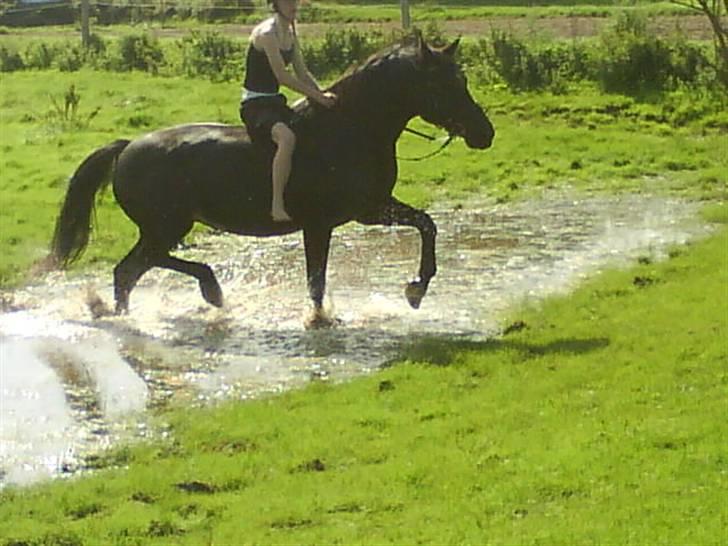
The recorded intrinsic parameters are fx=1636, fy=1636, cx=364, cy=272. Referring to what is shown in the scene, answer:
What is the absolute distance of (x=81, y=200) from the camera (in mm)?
12930

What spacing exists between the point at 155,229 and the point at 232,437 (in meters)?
4.07

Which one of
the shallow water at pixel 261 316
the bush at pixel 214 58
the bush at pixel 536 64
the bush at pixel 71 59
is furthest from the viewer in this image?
the bush at pixel 71 59

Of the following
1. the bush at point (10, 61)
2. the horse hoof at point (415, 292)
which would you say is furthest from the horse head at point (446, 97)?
the bush at point (10, 61)

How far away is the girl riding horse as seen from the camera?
11.5 metres

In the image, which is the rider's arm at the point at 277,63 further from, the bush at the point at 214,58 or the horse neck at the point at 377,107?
the bush at the point at 214,58

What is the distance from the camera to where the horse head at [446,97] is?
1157 cm

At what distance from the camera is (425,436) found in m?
8.59

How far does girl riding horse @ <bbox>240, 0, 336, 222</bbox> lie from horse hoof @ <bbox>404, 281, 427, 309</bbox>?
108 centimetres

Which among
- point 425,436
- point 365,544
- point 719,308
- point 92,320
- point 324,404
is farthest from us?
point 92,320

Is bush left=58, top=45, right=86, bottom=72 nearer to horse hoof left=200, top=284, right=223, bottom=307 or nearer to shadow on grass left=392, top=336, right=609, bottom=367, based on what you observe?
horse hoof left=200, top=284, right=223, bottom=307

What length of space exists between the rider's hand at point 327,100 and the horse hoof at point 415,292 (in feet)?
4.65

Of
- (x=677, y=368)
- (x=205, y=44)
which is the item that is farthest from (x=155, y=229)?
(x=205, y=44)

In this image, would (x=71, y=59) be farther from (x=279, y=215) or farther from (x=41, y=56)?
(x=279, y=215)

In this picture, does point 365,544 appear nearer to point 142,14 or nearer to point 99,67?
point 99,67
